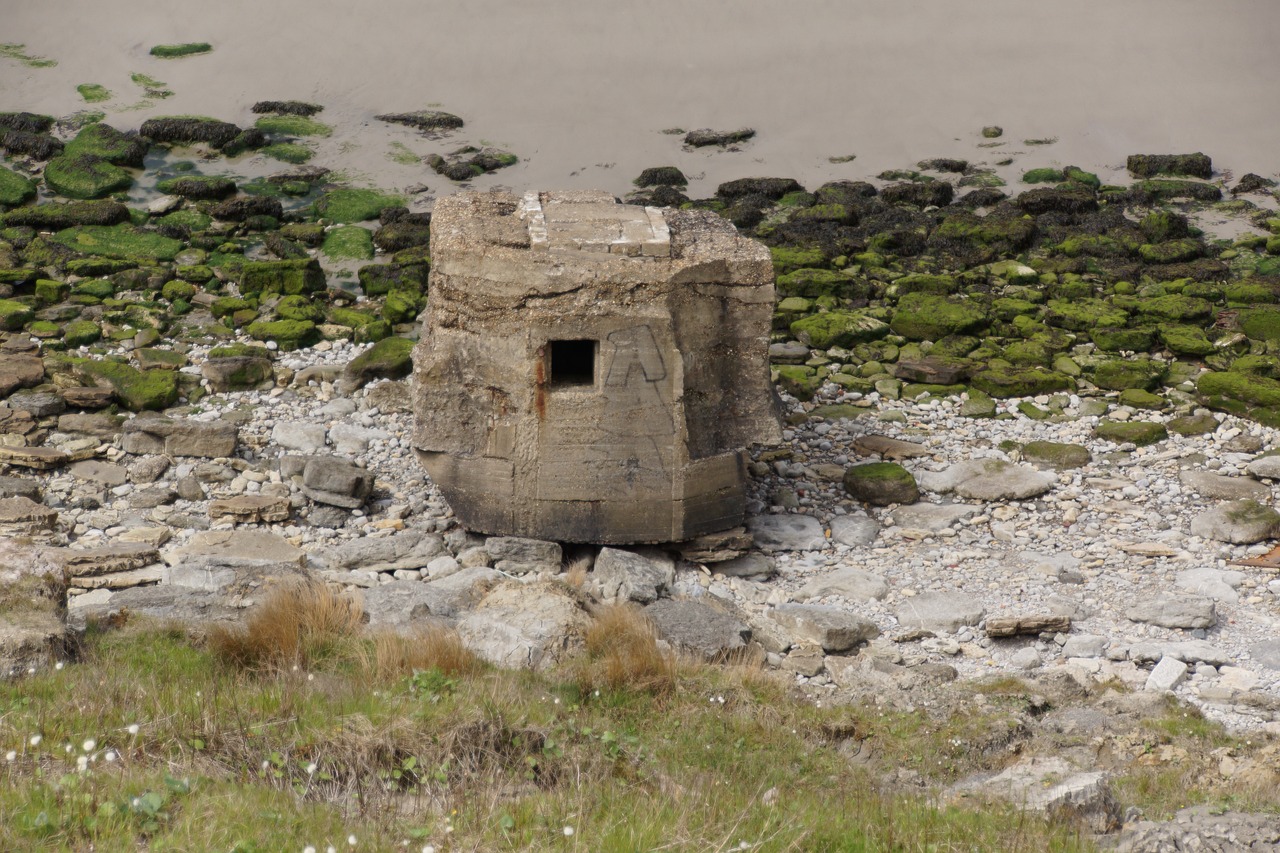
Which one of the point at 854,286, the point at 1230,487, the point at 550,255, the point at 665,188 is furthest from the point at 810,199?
the point at 550,255

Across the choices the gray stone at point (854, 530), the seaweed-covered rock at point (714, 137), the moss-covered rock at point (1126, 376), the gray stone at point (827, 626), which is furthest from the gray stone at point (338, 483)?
the seaweed-covered rock at point (714, 137)

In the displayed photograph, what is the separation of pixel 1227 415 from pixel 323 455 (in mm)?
7559

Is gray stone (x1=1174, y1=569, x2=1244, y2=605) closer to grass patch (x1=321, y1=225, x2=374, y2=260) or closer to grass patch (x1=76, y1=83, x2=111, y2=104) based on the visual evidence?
grass patch (x1=321, y1=225, x2=374, y2=260)

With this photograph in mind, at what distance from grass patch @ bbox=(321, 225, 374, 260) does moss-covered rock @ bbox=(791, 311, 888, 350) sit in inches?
222

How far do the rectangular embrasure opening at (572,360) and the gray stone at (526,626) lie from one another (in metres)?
1.70

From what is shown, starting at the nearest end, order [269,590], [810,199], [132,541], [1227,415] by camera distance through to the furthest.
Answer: [269,590]
[132,541]
[1227,415]
[810,199]

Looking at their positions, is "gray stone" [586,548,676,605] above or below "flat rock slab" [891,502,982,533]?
above

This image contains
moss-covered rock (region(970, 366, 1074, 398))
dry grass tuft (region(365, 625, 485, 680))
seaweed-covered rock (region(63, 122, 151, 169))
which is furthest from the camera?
seaweed-covered rock (region(63, 122, 151, 169))

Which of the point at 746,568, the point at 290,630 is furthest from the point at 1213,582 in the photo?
the point at 290,630

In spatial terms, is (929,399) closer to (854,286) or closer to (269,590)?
(854,286)

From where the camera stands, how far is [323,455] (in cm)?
975

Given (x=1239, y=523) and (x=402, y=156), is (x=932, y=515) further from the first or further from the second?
(x=402, y=156)

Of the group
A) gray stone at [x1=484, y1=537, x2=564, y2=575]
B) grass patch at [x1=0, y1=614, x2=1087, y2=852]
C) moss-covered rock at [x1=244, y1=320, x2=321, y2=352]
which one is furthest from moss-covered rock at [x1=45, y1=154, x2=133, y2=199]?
grass patch at [x1=0, y1=614, x2=1087, y2=852]

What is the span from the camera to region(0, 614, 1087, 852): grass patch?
3781 millimetres
